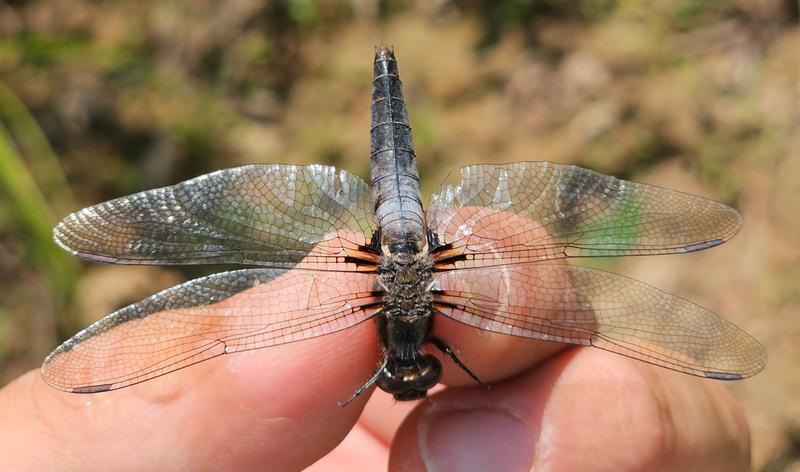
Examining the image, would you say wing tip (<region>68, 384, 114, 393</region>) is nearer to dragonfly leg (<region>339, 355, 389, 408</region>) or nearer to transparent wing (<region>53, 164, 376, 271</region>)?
transparent wing (<region>53, 164, 376, 271</region>)

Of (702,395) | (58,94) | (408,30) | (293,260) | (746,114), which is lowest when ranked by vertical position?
(702,395)

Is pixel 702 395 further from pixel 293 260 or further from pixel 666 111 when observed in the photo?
pixel 666 111

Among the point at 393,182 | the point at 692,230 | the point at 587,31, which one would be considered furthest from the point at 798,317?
the point at 393,182

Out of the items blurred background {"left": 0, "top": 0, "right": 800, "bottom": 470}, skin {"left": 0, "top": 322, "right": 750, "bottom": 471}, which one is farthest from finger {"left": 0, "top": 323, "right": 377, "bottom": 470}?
blurred background {"left": 0, "top": 0, "right": 800, "bottom": 470}

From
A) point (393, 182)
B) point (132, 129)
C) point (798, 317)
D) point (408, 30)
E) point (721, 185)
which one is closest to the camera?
point (393, 182)

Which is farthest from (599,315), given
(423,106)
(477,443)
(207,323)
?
(423,106)

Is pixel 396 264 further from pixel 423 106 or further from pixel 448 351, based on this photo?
pixel 423 106

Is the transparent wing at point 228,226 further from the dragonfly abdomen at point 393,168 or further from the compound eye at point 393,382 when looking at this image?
the compound eye at point 393,382
